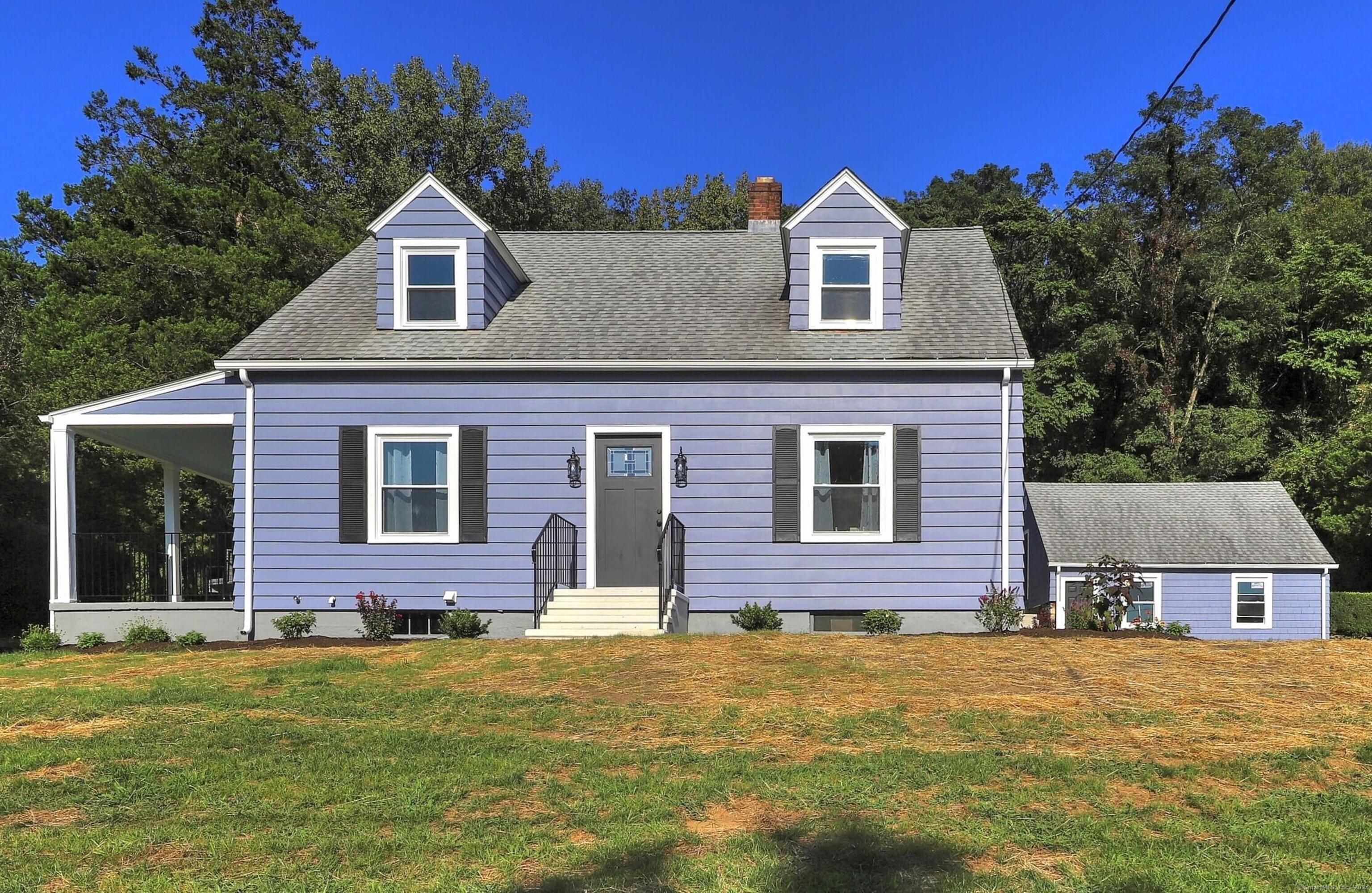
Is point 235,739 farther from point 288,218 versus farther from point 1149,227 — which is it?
point 1149,227

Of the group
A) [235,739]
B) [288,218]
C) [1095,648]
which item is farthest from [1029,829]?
[288,218]

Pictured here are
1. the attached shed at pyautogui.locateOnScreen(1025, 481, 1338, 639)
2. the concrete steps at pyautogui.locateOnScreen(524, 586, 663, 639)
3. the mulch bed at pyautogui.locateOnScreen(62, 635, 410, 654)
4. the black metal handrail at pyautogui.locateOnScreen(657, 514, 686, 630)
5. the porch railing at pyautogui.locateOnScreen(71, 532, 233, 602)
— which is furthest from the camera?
the attached shed at pyautogui.locateOnScreen(1025, 481, 1338, 639)

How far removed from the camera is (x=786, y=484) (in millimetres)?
11961

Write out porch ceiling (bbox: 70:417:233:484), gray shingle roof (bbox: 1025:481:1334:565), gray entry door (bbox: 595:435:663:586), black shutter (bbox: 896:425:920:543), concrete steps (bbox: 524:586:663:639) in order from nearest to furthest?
concrete steps (bbox: 524:586:663:639)
black shutter (bbox: 896:425:920:543)
gray entry door (bbox: 595:435:663:586)
porch ceiling (bbox: 70:417:233:484)
gray shingle roof (bbox: 1025:481:1334:565)

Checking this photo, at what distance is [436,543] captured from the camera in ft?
39.4

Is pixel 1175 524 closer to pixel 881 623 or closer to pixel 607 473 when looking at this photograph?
pixel 881 623

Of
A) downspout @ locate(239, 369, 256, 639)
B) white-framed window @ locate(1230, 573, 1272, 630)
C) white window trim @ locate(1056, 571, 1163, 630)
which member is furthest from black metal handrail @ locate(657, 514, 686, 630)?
white-framed window @ locate(1230, 573, 1272, 630)

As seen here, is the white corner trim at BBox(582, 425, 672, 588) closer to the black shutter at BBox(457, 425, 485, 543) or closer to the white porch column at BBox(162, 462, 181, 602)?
the black shutter at BBox(457, 425, 485, 543)

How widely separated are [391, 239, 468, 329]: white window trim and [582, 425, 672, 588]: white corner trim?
2.49m

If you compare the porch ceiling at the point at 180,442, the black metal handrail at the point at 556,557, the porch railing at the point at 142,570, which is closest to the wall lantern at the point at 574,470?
the black metal handrail at the point at 556,557

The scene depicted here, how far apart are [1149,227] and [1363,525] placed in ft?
35.3

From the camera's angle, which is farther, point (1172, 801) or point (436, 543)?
point (436, 543)

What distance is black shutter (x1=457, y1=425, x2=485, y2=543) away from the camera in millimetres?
11992

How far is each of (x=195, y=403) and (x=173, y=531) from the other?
4106mm
